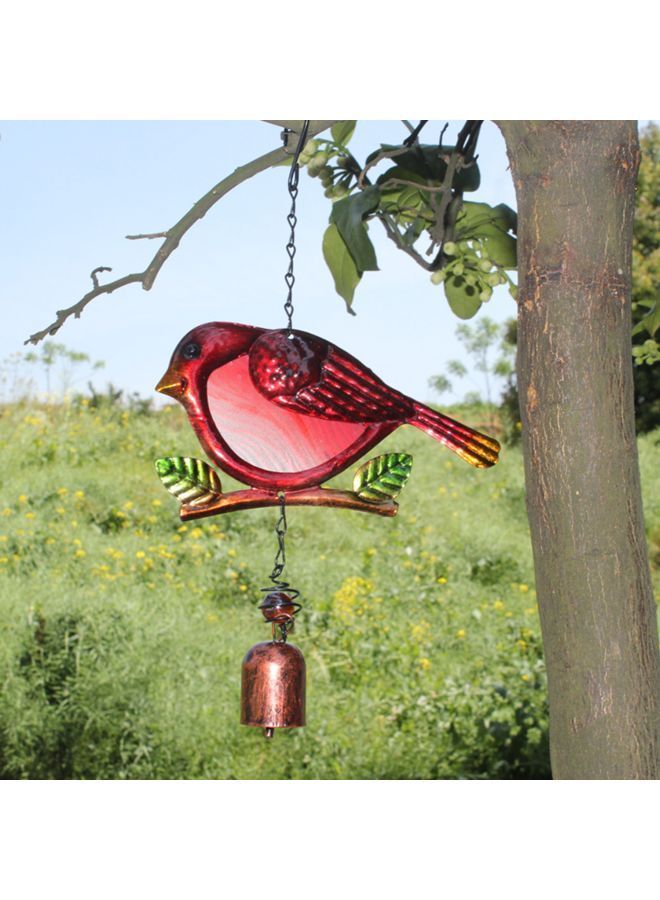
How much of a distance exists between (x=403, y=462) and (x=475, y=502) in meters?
3.15

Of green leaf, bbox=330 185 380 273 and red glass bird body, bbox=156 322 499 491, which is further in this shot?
green leaf, bbox=330 185 380 273

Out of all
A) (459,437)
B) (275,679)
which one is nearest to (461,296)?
(459,437)

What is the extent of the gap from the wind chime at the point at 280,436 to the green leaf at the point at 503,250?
393mm

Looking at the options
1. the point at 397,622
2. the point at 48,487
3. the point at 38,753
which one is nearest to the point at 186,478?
the point at 38,753

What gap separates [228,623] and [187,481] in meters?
2.11

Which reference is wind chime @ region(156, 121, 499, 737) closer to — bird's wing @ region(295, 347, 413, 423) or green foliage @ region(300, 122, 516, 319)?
bird's wing @ region(295, 347, 413, 423)

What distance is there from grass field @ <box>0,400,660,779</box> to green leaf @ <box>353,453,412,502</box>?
1710 mm

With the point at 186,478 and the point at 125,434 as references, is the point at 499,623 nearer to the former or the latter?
the point at 125,434

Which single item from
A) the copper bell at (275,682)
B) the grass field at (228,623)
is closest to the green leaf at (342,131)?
the copper bell at (275,682)

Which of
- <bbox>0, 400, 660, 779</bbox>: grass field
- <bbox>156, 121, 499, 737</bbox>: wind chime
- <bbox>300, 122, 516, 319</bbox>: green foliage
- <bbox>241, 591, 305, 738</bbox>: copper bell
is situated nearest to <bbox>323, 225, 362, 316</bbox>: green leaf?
<bbox>300, 122, 516, 319</bbox>: green foliage

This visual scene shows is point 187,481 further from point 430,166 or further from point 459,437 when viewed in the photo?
point 430,166

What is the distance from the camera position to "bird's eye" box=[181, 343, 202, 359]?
1.06m

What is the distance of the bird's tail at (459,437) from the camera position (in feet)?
3.49

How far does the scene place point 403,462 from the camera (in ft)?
3.54
